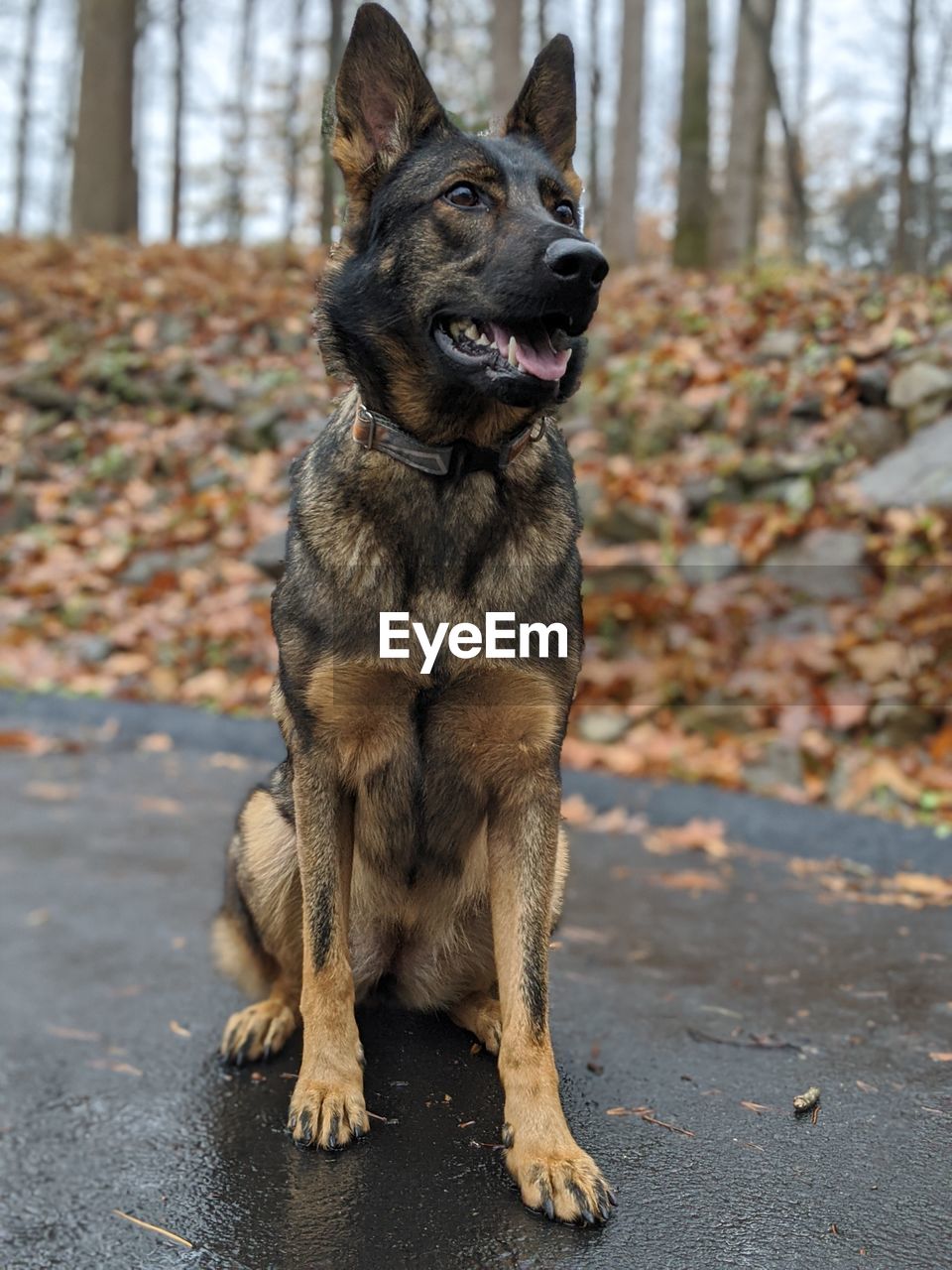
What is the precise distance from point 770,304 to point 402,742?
8793mm

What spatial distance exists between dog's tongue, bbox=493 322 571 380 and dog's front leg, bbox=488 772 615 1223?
0.94 meters

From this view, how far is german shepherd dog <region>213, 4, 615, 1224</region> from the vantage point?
259 centimetres

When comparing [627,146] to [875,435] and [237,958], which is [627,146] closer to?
[875,435]

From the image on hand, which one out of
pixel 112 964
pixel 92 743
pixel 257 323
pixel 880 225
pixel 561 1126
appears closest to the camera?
pixel 561 1126

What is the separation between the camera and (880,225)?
2419 centimetres

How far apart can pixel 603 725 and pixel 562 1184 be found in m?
4.84

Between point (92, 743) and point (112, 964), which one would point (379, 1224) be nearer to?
point (112, 964)

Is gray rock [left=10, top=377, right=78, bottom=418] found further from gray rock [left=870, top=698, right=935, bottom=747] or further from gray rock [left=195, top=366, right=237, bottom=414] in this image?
gray rock [left=870, top=698, right=935, bottom=747]

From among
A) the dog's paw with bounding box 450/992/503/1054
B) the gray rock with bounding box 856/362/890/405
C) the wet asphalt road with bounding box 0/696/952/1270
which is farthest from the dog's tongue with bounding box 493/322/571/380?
the gray rock with bounding box 856/362/890/405

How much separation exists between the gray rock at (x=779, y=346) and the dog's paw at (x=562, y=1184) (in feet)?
26.0

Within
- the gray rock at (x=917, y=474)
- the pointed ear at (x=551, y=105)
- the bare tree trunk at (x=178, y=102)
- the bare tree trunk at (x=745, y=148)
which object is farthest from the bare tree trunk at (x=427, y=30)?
the pointed ear at (x=551, y=105)

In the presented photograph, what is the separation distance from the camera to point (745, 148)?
49.0ft

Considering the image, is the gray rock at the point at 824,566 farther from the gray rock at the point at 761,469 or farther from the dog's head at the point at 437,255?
the dog's head at the point at 437,255

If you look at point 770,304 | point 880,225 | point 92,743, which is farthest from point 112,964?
point 880,225
